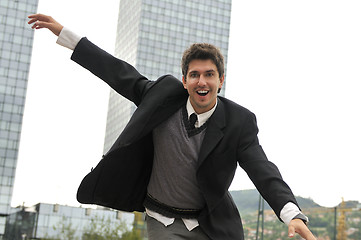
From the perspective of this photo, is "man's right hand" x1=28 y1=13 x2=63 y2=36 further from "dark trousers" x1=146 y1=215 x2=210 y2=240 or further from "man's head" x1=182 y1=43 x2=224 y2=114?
"dark trousers" x1=146 y1=215 x2=210 y2=240

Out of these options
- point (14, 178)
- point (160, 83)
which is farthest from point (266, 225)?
point (14, 178)

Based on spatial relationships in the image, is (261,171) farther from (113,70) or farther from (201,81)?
(113,70)

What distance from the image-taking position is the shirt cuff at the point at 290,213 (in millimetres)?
3748

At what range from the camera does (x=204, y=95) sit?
167 inches

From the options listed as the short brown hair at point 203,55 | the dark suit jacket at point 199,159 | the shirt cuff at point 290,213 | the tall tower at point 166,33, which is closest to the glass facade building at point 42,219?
the tall tower at point 166,33

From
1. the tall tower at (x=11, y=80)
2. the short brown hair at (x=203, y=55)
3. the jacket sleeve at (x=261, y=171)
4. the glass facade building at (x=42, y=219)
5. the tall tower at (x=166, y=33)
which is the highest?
the tall tower at (x=166, y=33)

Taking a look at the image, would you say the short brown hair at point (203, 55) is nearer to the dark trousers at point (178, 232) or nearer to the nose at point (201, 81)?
the nose at point (201, 81)

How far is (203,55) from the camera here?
430cm

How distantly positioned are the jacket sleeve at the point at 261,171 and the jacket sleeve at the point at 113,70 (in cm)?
85

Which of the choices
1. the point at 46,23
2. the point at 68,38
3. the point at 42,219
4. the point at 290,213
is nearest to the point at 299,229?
the point at 290,213

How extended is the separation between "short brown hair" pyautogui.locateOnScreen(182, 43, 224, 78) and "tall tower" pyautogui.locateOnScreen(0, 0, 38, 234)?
82741mm

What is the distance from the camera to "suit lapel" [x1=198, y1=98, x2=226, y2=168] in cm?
417

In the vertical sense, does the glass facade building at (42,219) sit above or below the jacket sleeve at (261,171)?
Result: below

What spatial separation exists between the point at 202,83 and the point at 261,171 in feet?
2.49
